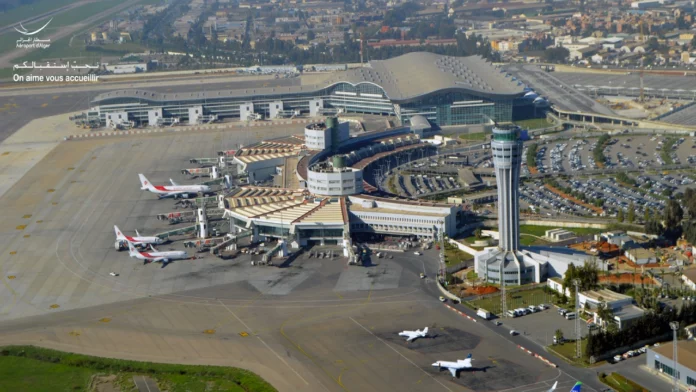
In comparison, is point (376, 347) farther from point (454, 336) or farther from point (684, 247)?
point (684, 247)

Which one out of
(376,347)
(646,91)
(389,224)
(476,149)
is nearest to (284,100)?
(476,149)

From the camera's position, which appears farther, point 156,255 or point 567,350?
point 156,255

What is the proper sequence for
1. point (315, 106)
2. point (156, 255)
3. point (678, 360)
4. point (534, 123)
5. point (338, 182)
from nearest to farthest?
1. point (678, 360)
2. point (156, 255)
3. point (338, 182)
4. point (534, 123)
5. point (315, 106)

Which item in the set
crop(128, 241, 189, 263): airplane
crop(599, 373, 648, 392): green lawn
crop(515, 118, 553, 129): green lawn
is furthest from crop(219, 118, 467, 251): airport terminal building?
crop(515, 118, 553, 129): green lawn

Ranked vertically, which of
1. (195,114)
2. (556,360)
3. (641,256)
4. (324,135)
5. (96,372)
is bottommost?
(556,360)

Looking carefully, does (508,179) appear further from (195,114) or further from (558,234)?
(195,114)

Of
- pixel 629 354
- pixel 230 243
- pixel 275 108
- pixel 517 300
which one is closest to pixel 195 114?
pixel 275 108
